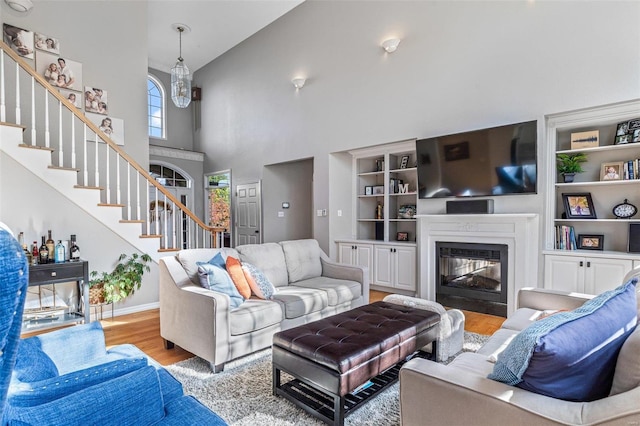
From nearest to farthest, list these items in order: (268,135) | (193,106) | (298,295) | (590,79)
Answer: (298,295) < (590,79) < (268,135) < (193,106)

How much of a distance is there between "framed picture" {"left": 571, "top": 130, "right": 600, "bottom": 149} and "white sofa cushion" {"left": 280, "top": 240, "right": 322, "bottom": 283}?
3.03 m

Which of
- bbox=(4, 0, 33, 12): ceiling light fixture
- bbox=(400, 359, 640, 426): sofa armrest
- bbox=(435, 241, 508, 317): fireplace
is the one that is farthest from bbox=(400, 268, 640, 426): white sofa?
bbox=(4, 0, 33, 12): ceiling light fixture

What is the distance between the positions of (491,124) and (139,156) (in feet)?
15.4

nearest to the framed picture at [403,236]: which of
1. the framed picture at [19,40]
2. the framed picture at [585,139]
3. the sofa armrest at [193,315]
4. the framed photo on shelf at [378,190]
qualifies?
the framed photo on shelf at [378,190]

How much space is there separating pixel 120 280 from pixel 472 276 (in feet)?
13.8

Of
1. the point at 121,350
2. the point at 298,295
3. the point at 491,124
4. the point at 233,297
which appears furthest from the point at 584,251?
the point at 121,350

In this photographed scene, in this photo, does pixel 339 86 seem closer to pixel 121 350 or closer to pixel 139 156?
pixel 139 156

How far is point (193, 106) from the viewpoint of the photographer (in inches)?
336

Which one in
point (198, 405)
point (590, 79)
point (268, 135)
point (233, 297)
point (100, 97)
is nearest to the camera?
point (198, 405)

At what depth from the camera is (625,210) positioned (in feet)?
11.0

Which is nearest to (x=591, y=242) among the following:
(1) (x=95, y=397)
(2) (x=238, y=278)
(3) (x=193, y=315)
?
(2) (x=238, y=278)

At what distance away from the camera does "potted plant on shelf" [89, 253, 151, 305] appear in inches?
147

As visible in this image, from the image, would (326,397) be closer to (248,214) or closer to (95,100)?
(95,100)

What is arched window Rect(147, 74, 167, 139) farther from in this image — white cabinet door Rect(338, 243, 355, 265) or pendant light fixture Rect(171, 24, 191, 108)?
white cabinet door Rect(338, 243, 355, 265)
